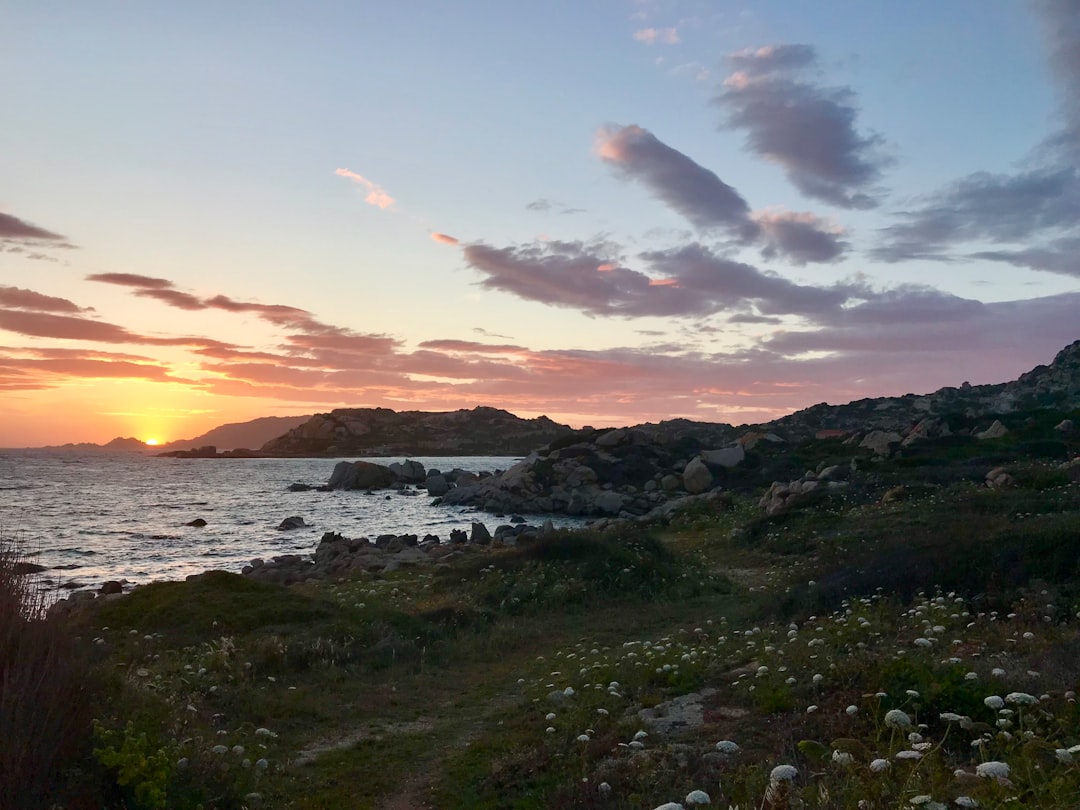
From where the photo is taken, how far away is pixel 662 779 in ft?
23.5

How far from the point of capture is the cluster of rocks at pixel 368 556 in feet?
103

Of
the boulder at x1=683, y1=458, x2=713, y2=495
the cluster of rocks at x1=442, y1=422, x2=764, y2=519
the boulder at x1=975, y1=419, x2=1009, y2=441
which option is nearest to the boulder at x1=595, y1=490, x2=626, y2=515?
the cluster of rocks at x1=442, y1=422, x2=764, y2=519

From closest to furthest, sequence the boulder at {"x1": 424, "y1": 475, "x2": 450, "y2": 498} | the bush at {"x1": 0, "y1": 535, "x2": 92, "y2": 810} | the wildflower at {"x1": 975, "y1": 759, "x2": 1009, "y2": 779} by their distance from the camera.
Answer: the wildflower at {"x1": 975, "y1": 759, "x2": 1009, "y2": 779}
the bush at {"x1": 0, "y1": 535, "x2": 92, "y2": 810}
the boulder at {"x1": 424, "y1": 475, "x2": 450, "y2": 498}

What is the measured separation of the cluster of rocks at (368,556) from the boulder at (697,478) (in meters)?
25.1

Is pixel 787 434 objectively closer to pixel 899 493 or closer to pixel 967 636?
pixel 899 493

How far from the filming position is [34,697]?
647cm

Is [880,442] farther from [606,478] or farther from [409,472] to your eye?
[409,472]

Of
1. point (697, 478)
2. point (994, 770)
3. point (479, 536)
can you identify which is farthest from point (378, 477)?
point (994, 770)

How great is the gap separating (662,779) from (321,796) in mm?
3990

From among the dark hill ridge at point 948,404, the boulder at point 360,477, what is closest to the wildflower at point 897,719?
the dark hill ridge at point 948,404

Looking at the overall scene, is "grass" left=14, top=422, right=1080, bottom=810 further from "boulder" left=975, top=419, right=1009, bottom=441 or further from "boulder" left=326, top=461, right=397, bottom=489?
"boulder" left=326, top=461, right=397, bottom=489

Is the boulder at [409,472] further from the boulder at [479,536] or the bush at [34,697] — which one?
the bush at [34,697]

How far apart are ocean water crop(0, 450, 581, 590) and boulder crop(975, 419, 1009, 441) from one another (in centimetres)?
2933

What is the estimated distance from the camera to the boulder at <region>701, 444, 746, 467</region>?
2608 inches
